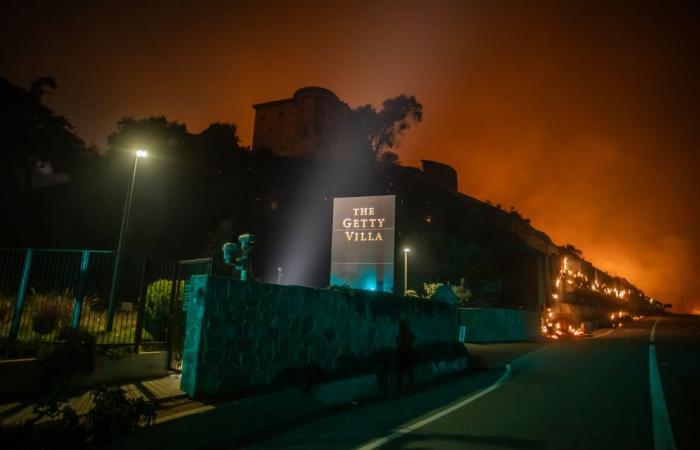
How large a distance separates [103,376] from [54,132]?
35.1 meters

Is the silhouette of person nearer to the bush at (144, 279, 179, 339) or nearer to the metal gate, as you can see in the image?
the metal gate

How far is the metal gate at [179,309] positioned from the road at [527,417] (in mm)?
3275

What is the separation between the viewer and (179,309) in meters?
9.15

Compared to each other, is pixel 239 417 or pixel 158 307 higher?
pixel 158 307

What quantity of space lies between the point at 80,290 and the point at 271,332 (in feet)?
12.4

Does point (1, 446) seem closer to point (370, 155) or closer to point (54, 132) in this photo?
point (54, 132)

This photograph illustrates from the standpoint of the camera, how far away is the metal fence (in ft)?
26.9

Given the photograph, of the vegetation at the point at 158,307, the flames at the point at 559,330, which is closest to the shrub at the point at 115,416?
the vegetation at the point at 158,307

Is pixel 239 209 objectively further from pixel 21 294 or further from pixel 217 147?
pixel 21 294

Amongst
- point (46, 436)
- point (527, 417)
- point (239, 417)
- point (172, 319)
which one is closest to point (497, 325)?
point (527, 417)

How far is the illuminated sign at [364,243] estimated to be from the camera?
16531 mm

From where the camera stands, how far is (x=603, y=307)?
88.4 meters

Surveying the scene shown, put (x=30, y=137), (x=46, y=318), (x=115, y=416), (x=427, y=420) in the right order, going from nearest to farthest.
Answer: (x=115, y=416), (x=427, y=420), (x=46, y=318), (x=30, y=137)

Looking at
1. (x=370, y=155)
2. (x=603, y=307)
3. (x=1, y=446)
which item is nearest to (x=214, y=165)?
(x=370, y=155)
